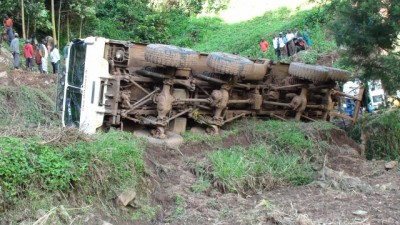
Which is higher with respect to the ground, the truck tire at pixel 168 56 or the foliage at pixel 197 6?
the foliage at pixel 197 6

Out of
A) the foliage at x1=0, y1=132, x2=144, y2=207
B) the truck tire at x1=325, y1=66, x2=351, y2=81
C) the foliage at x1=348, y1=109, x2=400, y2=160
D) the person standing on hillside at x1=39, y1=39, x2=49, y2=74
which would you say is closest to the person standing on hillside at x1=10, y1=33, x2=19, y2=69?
the person standing on hillside at x1=39, y1=39, x2=49, y2=74

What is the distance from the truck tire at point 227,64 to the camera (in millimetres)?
8250

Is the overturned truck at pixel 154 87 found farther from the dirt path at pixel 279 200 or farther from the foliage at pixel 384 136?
the foliage at pixel 384 136

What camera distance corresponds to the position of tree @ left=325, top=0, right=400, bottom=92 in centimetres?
880

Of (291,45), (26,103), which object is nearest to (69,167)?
(26,103)

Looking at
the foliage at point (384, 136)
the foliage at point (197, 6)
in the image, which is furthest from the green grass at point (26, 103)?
the foliage at point (197, 6)

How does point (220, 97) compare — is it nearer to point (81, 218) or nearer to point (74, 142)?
point (74, 142)

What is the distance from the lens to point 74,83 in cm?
842

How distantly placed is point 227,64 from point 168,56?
1.02m

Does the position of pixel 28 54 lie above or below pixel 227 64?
below

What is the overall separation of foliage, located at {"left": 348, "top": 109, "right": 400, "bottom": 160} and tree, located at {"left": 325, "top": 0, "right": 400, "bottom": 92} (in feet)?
2.26

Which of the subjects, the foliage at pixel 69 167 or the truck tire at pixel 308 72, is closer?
the foliage at pixel 69 167

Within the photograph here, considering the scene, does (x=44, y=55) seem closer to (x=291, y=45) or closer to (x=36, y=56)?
(x=36, y=56)

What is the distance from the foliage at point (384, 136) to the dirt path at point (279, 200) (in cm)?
197
